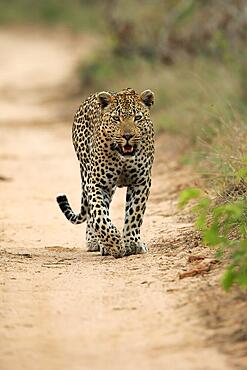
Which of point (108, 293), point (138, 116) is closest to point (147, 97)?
point (138, 116)

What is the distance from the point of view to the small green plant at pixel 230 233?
700 cm

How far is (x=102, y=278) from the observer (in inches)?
330

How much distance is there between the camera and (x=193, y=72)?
55.3 feet

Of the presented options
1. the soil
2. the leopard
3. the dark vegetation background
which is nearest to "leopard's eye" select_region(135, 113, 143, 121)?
the leopard

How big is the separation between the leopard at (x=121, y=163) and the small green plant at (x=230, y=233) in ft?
2.06

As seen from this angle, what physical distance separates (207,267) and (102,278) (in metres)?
0.76

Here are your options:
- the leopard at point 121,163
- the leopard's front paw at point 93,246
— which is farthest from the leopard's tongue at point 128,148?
the leopard's front paw at point 93,246

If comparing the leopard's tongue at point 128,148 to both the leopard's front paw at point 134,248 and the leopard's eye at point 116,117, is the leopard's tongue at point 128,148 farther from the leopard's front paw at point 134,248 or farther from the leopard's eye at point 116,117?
the leopard's front paw at point 134,248

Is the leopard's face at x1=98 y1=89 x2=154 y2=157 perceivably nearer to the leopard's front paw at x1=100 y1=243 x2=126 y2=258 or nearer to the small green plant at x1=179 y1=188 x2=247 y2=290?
the leopard's front paw at x1=100 y1=243 x2=126 y2=258

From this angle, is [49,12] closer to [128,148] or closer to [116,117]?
[116,117]

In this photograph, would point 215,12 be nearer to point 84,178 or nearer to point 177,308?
point 84,178

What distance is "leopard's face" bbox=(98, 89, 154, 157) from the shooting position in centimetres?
934

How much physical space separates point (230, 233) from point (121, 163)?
116 cm

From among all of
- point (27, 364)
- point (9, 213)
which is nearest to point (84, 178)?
point (9, 213)
